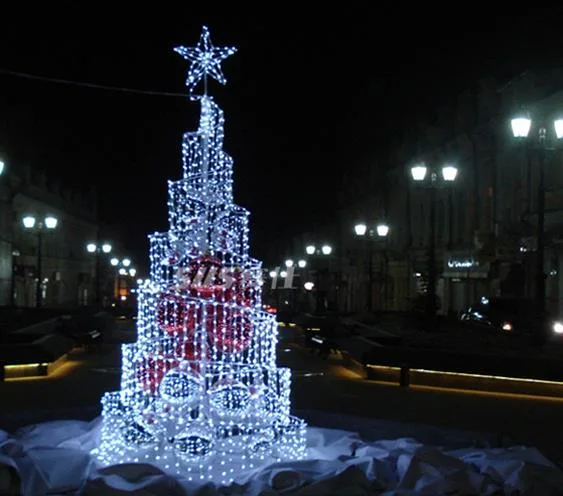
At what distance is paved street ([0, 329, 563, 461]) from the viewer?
11.5 m

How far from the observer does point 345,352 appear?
20.8m

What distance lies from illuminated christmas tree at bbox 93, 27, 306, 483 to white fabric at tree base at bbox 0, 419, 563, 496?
1.74 feet

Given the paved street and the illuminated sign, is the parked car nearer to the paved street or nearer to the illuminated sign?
the paved street

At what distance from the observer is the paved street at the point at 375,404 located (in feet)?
37.7

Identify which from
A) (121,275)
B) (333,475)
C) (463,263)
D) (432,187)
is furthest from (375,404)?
(121,275)

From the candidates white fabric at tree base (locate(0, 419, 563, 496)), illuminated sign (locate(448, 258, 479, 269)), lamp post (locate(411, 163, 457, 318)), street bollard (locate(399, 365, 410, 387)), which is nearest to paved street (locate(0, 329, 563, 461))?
street bollard (locate(399, 365, 410, 387))

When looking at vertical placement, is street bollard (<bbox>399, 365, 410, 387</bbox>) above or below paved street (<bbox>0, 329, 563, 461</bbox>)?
above

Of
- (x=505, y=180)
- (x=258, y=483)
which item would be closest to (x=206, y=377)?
(x=258, y=483)

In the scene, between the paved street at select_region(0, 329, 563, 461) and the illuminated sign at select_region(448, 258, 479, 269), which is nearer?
the paved street at select_region(0, 329, 563, 461)

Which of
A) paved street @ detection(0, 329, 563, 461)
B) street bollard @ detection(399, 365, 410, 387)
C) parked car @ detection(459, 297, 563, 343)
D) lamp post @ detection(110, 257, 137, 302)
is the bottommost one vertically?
paved street @ detection(0, 329, 563, 461)

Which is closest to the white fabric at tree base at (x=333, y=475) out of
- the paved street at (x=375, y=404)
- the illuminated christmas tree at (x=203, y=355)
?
the illuminated christmas tree at (x=203, y=355)

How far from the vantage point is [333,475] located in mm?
8148

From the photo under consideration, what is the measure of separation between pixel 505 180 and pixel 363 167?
2800 centimetres

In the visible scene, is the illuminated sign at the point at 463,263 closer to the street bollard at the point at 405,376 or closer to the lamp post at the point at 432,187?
the lamp post at the point at 432,187
